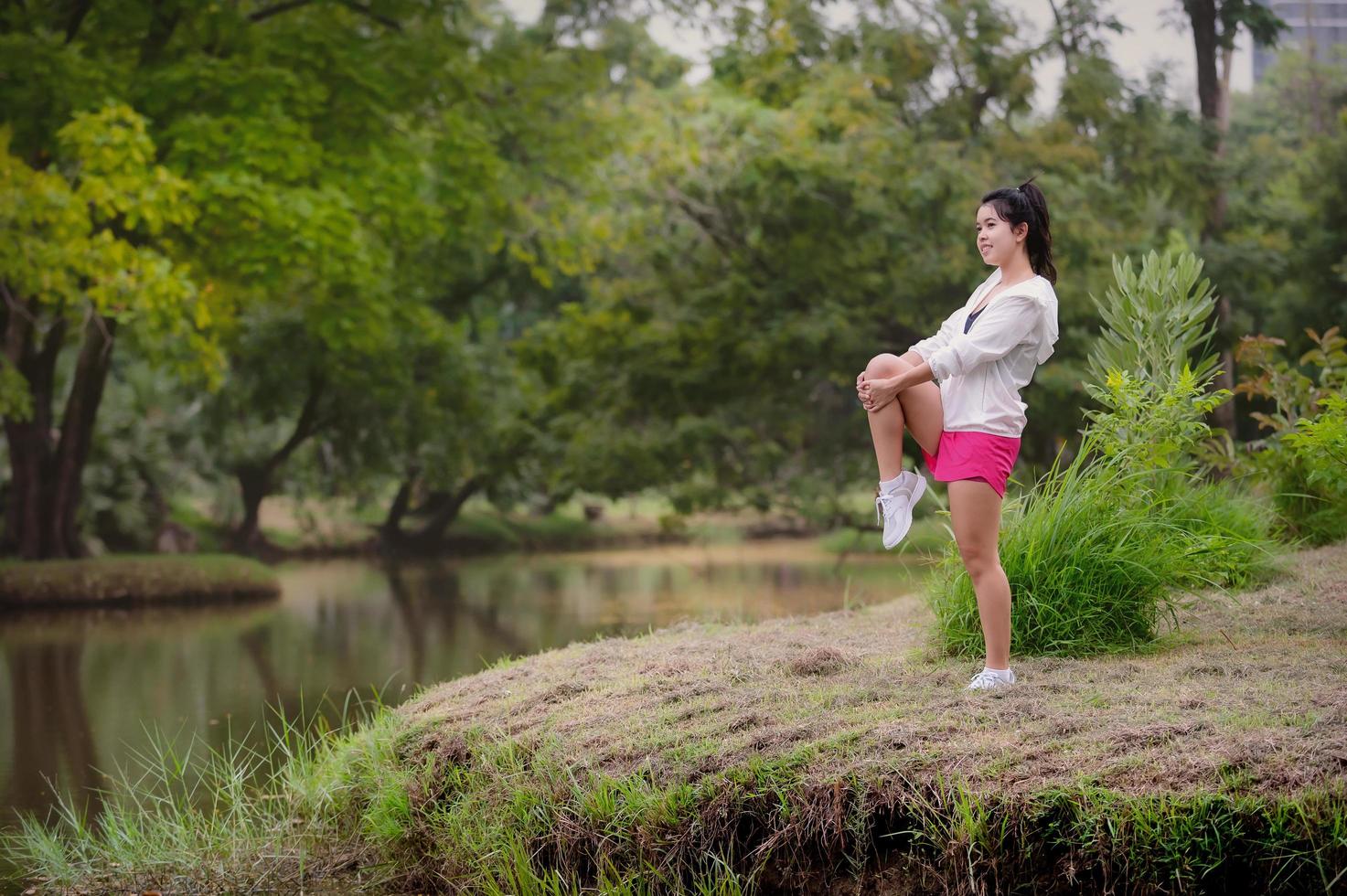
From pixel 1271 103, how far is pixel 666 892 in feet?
95.9

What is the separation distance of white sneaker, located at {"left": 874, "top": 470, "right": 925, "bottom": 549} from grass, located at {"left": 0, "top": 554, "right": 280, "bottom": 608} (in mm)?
12148

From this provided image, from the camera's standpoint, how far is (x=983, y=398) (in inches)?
171

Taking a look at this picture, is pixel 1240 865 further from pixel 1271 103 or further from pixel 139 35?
pixel 1271 103

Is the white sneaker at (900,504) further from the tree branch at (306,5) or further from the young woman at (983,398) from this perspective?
the tree branch at (306,5)

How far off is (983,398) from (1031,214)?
626 millimetres

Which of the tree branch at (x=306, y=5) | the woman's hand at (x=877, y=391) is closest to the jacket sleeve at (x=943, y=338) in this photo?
the woman's hand at (x=877, y=391)

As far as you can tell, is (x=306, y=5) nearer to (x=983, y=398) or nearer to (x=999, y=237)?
(x=999, y=237)

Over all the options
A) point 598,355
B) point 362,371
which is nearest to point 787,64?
point 598,355

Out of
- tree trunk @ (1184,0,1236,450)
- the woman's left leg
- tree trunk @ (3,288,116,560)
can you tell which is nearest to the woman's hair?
the woman's left leg

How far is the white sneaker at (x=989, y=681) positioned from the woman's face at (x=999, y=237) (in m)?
1.30

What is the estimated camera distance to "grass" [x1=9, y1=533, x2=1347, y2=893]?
3082mm

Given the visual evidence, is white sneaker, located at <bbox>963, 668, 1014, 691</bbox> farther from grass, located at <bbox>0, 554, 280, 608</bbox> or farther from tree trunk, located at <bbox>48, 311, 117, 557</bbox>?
tree trunk, located at <bbox>48, 311, 117, 557</bbox>

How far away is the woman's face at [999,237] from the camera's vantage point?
14.4 feet

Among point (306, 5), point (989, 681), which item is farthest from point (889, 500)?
point (306, 5)
